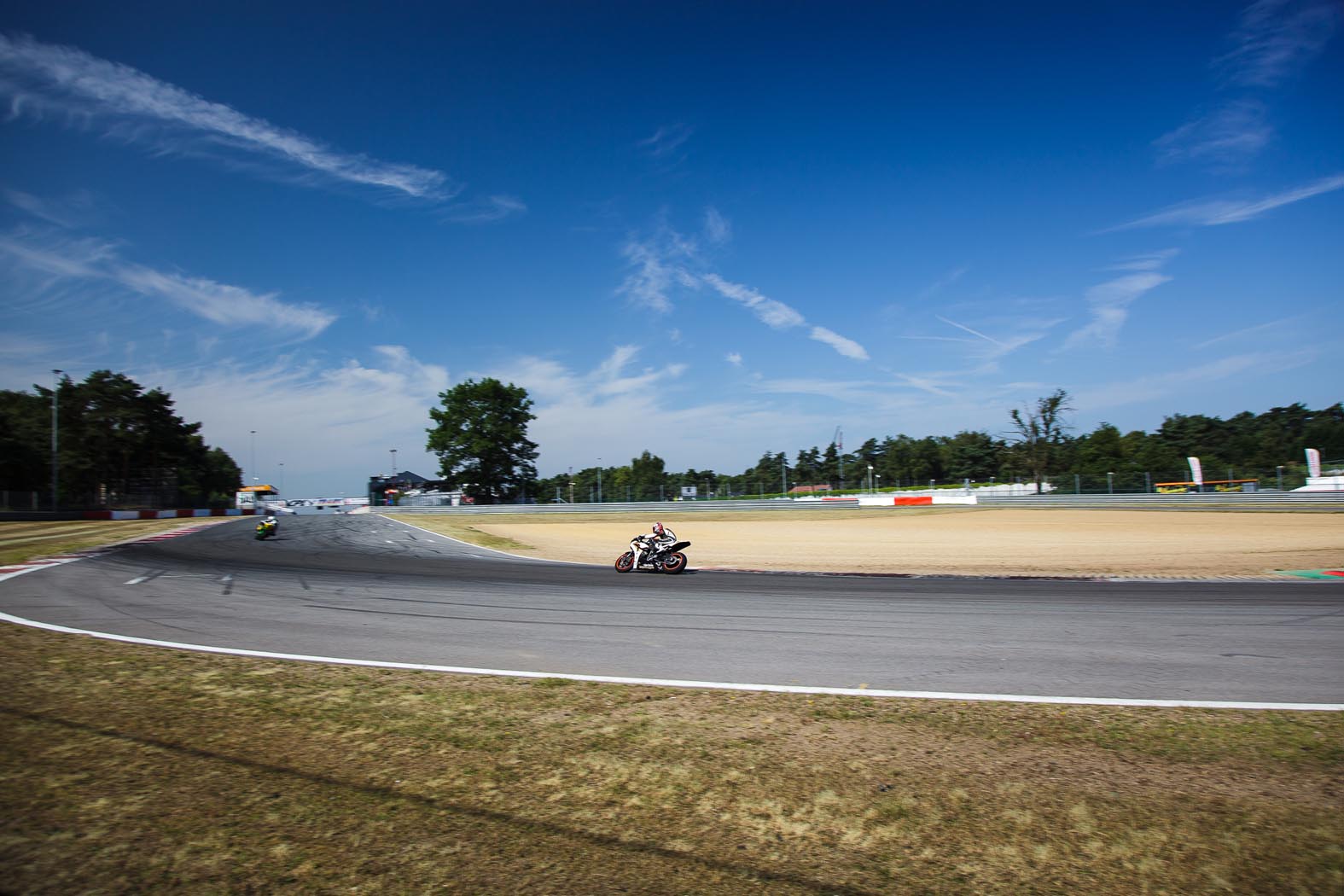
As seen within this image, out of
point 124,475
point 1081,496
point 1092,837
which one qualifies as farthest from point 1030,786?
point 124,475

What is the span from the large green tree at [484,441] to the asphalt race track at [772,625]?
236 feet

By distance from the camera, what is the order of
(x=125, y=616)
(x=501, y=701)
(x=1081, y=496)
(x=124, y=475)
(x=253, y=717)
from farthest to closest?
(x=124, y=475)
(x=1081, y=496)
(x=125, y=616)
(x=501, y=701)
(x=253, y=717)

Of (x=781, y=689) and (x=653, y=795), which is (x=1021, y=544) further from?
(x=653, y=795)

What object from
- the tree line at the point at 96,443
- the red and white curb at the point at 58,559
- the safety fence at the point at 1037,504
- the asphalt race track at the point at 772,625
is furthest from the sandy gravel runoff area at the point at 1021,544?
the tree line at the point at 96,443

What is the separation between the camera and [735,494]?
69.4 meters

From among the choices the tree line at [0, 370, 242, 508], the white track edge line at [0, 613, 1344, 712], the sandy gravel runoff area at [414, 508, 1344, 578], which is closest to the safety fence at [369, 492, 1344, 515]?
the sandy gravel runoff area at [414, 508, 1344, 578]

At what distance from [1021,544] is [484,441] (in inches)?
2825

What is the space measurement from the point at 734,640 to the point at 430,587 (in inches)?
273

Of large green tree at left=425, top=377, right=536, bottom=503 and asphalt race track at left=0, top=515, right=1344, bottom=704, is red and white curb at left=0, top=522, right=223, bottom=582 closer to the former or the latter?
asphalt race track at left=0, top=515, right=1344, bottom=704

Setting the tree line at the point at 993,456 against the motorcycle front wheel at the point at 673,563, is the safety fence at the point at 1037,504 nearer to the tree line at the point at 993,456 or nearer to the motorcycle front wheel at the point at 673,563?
the tree line at the point at 993,456

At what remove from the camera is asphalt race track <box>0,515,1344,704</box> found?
20.2ft

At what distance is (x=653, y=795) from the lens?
360 centimetres

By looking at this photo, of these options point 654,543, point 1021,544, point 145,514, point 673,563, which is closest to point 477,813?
point 673,563

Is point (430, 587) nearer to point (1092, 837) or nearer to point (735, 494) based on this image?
point (1092, 837)
